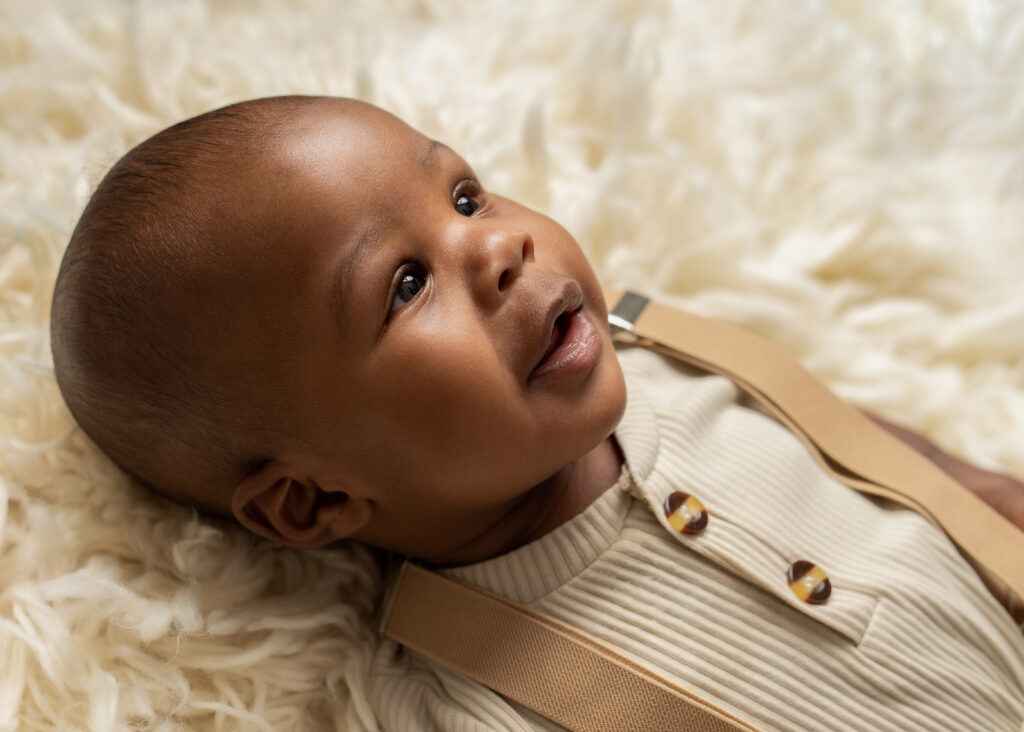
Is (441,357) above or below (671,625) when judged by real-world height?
above

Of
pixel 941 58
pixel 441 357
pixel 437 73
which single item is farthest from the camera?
pixel 941 58

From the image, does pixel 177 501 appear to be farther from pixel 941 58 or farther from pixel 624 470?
pixel 941 58

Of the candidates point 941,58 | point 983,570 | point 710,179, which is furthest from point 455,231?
point 941,58

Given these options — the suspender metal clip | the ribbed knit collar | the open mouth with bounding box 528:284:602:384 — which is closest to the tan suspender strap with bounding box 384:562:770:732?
the ribbed knit collar

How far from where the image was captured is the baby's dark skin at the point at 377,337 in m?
0.79

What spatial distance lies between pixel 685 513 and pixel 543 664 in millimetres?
185

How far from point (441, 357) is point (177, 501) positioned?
32 cm

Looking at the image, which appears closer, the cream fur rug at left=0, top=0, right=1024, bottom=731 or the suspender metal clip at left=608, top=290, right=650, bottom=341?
the cream fur rug at left=0, top=0, right=1024, bottom=731

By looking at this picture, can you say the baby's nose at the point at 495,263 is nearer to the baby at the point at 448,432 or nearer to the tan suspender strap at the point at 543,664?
the baby at the point at 448,432

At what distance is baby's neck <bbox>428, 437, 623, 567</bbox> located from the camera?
97 centimetres

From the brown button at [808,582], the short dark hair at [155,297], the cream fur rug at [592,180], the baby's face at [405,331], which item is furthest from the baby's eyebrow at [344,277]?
the brown button at [808,582]

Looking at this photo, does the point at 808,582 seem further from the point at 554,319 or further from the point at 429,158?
the point at 429,158

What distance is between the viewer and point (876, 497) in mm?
1062

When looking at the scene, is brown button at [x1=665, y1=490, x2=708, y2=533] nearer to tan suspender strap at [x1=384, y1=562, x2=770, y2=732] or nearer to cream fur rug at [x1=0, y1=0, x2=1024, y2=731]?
tan suspender strap at [x1=384, y1=562, x2=770, y2=732]
